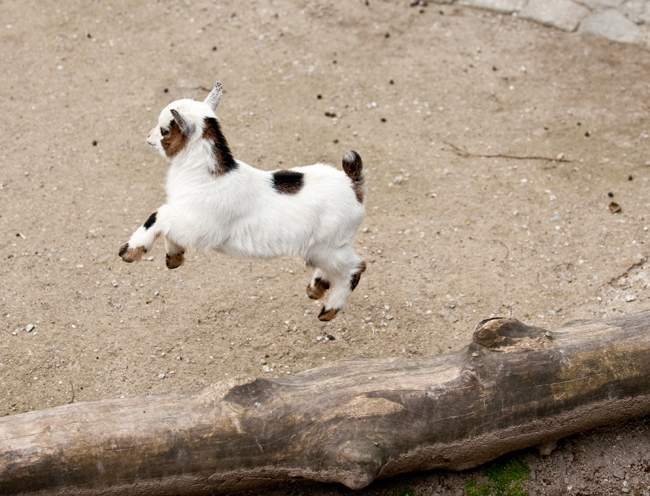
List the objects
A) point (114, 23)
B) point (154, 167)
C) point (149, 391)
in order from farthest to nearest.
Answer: point (114, 23) < point (154, 167) < point (149, 391)

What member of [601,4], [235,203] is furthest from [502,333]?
[601,4]

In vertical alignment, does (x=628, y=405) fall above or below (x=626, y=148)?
above

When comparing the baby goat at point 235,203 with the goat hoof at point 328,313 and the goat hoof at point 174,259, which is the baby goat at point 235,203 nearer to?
the goat hoof at point 174,259

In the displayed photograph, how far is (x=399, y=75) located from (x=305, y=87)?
1.06 m

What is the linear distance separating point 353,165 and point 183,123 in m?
1.00

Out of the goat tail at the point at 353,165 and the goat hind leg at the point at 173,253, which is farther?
the goat tail at the point at 353,165

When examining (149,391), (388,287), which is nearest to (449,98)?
(388,287)

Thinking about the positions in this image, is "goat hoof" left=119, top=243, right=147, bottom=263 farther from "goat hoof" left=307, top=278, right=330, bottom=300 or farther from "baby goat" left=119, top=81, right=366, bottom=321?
"goat hoof" left=307, top=278, right=330, bottom=300

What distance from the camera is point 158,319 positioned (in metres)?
5.00

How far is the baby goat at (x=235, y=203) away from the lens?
352 centimetres

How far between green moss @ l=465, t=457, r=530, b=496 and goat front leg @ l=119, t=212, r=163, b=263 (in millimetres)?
2201

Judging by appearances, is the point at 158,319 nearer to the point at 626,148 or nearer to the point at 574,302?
the point at 574,302

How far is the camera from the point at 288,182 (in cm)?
377

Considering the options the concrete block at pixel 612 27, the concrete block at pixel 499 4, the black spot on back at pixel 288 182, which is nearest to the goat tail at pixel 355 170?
the black spot on back at pixel 288 182
